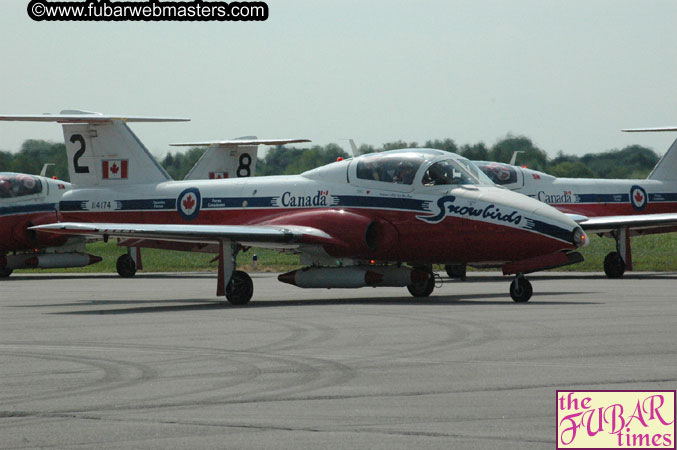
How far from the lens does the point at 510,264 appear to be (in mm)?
19781

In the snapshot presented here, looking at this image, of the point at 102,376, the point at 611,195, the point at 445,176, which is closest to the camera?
the point at 102,376

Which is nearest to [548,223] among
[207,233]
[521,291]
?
[521,291]

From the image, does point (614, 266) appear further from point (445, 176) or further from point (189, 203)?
point (189, 203)

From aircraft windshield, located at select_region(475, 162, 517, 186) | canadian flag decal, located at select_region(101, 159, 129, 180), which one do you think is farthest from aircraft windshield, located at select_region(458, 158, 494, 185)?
aircraft windshield, located at select_region(475, 162, 517, 186)

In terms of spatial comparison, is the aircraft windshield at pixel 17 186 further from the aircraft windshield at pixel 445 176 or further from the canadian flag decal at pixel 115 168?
the aircraft windshield at pixel 445 176

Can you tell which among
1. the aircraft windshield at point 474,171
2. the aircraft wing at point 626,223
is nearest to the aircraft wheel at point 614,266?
the aircraft wing at point 626,223

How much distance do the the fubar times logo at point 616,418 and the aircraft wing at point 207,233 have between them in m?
12.0

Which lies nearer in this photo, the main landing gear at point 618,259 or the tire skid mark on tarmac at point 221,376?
the tire skid mark on tarmac at point 221,376

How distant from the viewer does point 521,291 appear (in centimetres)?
1962

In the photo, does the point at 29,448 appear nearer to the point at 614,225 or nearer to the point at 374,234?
the point at 374,234

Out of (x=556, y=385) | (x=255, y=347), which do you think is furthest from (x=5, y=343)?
(x=556, y=385)

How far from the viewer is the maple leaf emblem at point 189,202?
2356 centimetres

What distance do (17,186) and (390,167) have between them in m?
16.4

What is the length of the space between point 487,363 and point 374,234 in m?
9.97
